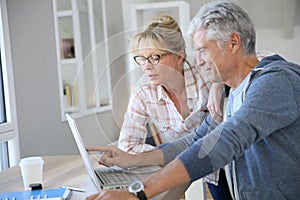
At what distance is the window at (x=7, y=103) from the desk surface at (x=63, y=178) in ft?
3.35

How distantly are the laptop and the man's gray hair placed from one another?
1.64 feet

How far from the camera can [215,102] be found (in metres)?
1.66

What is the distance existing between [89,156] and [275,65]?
0.64 m

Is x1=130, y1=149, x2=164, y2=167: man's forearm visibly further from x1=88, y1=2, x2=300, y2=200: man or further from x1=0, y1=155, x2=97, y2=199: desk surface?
x1=0, y1=155, x2=97, y2=199: desk surface

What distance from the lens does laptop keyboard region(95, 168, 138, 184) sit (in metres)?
1.41

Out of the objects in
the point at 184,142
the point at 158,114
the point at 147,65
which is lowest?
the point at 184,142

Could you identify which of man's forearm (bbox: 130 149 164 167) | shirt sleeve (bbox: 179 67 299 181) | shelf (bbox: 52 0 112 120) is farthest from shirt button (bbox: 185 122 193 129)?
shelf (bbox: 52 0 112 120)

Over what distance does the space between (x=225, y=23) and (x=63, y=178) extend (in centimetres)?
76

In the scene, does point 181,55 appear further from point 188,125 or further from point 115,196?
point 115,196

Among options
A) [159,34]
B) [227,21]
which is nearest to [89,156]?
[159,34]

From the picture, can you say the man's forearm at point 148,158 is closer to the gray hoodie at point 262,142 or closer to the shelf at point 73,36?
the gray hoodie at point 262,142

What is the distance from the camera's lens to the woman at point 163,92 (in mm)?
1494

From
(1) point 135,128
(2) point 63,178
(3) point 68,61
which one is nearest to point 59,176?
(2) point 63,178

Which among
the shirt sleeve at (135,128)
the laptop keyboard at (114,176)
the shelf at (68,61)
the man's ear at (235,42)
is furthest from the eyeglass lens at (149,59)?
the shelf at (68,61)
